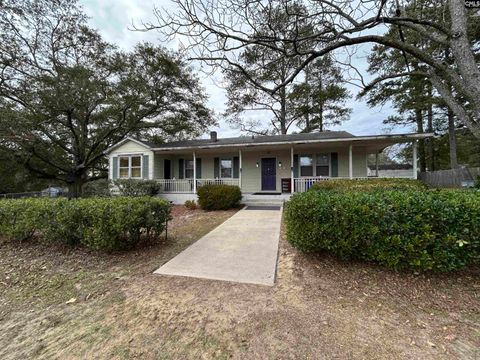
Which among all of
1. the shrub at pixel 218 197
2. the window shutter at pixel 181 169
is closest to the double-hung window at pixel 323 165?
the shrub at pixel 218 197

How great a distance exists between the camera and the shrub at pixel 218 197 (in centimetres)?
995

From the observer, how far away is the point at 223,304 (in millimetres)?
2764

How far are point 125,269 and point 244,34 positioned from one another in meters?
6.05

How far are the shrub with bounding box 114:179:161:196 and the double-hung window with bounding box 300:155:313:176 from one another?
8181mm

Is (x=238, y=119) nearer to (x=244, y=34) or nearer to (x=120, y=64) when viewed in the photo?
(x=120, y=64)

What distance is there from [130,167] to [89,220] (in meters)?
9.72

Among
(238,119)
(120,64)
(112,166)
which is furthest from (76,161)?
(238,119)

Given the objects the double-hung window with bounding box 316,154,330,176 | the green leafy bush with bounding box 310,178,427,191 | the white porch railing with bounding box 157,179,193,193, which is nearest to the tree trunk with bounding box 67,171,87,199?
the white porch railing with bounding box 157,179,193,193

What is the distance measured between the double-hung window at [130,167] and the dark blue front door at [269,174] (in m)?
7.25

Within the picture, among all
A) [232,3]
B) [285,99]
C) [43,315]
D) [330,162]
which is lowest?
[43,315]

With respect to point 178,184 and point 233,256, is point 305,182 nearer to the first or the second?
point 178,184

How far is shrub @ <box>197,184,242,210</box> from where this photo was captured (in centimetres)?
995

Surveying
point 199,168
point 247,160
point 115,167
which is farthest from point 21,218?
point 247,160

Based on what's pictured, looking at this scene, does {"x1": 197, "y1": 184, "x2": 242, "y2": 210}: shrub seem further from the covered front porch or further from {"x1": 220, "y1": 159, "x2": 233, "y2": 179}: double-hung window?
{"x1": 220, "y1": 159, "x2": 233, "y2": 179}: double-hung window
